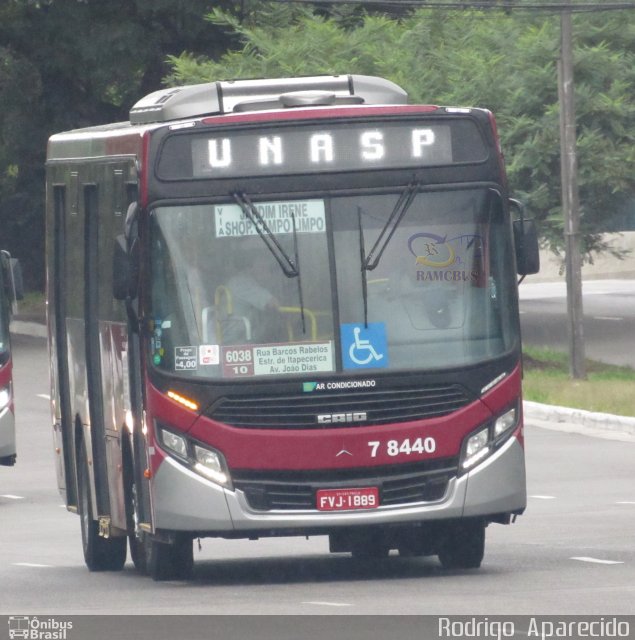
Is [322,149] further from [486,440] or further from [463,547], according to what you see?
[463,547]

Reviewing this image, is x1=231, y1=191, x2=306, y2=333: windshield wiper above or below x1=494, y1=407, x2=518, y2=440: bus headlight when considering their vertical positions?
above

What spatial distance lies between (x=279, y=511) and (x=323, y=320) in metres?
1.14

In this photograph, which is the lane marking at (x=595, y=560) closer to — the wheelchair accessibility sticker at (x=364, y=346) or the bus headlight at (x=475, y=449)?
the bus headlight at (x=475, y=449)

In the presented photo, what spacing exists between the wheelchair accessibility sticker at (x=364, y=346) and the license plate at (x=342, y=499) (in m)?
0.73

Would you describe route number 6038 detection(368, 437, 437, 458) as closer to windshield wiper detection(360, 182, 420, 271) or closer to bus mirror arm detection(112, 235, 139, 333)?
windshield wiper detection(360, 182, 420, 271)

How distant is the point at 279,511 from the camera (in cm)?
1199

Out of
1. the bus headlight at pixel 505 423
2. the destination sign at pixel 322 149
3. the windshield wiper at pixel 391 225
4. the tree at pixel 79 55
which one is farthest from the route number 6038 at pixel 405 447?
the tree at pixel 79 55

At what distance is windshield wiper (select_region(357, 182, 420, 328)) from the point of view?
12.1m

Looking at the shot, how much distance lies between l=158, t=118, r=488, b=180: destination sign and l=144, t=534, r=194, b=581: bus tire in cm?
235

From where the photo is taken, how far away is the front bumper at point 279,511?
11945 millimetres

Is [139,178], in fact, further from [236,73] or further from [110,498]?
[236,73]

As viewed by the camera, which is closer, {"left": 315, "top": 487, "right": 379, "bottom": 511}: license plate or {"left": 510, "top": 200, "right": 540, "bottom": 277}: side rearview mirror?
{"left": 315, "top": 487, "right": 379, "bottom": 511}: license plate
